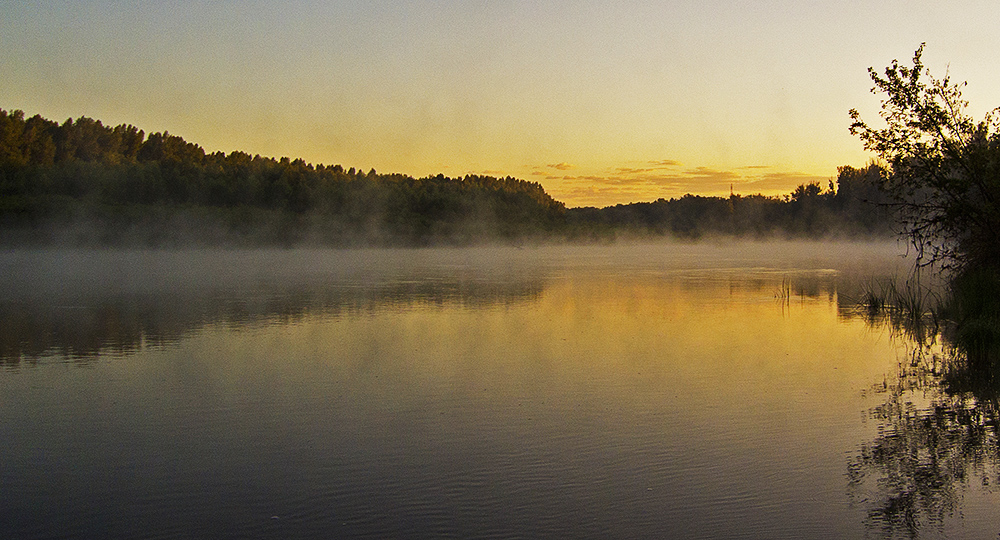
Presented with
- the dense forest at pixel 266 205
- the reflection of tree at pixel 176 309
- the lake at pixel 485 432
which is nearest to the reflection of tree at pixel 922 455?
the lake at pixel 485 432

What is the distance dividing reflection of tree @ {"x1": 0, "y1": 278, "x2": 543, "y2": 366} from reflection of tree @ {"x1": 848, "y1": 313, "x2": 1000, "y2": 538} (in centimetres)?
886

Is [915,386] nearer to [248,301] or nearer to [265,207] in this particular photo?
[248,301]

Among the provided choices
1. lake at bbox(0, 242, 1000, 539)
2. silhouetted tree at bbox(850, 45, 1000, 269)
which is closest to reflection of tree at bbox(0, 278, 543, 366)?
lake at bbox(0, 242, 1000, 539)

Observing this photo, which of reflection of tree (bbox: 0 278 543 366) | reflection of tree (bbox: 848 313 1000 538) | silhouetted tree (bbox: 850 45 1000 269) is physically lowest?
reflection of tree (bbox: 848 313 1000 538)

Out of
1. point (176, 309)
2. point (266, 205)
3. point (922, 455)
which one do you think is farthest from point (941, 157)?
point (266, 205)

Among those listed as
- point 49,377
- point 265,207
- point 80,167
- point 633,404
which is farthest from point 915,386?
point 265,207

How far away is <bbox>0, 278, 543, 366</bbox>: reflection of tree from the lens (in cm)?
1175

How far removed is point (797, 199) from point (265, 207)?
65454 millimetres

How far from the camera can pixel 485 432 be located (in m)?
6.70

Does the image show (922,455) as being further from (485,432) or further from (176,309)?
(176,309)

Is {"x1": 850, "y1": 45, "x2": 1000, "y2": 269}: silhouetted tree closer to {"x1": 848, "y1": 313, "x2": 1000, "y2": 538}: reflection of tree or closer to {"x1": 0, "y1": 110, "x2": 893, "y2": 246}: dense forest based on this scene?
{"x1": 848, "y1": 313, "x2": 1000, "y2": 538}: reflection of tree

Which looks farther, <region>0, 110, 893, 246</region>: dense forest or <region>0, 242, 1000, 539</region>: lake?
<region>0, 110, 893, 246</region>: dense forest

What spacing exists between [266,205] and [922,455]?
82.1 meters

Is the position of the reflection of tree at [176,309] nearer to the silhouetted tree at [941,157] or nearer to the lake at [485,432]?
the lake at [485,432]
